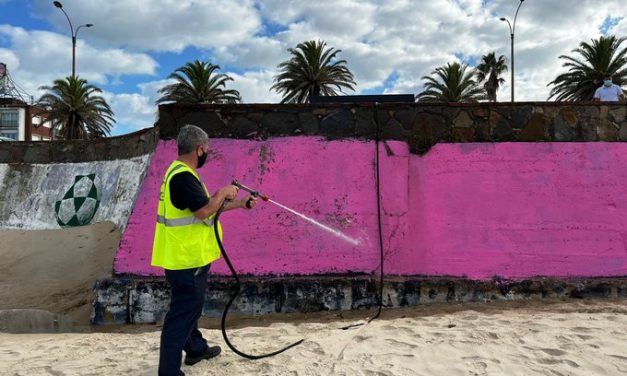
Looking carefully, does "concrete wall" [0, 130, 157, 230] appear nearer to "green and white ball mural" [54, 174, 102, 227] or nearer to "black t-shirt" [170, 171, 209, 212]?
"green and white ball mural" [54, 174, 102, 227]

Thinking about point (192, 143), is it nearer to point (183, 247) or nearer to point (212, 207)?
point (212, 207)

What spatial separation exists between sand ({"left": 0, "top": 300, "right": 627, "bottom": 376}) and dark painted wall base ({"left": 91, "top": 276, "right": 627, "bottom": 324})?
1.29ft

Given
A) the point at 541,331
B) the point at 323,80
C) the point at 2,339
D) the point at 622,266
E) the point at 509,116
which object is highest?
the point at 323,80

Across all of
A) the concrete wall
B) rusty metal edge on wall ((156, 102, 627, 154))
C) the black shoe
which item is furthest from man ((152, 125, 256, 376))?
the concrete wall

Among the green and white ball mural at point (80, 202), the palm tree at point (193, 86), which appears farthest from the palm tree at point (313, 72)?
the green and white ball mural at point (80, 202)

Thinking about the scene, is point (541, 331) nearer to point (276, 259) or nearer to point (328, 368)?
point (328, 368)

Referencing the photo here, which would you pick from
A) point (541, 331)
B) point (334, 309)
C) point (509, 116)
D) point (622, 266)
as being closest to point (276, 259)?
point (334, 309)

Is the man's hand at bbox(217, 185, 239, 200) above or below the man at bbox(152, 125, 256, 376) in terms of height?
above

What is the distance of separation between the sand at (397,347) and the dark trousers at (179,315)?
Answer: 1.13 ft

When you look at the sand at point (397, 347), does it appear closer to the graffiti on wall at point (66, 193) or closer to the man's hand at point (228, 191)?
the man's hand at point (228, 191)

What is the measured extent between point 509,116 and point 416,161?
1215 millimetres

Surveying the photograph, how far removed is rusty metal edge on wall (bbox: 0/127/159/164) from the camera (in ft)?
29.9

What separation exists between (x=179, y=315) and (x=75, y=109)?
1293 inches

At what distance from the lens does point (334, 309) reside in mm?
5121
